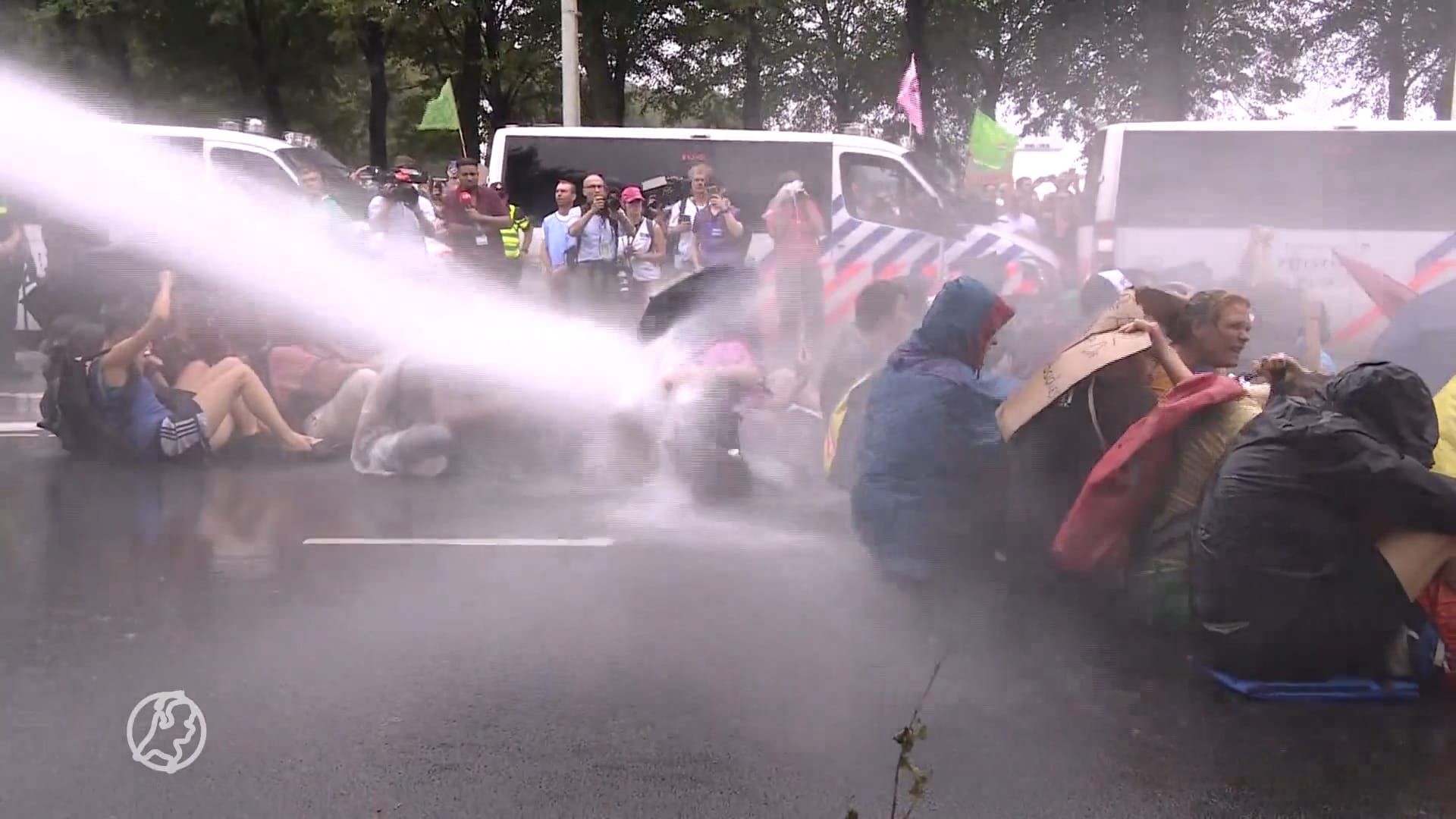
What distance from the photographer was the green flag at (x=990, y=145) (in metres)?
14.2

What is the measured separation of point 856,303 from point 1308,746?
3175 millimetres

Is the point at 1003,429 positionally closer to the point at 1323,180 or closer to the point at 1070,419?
the point at 1070,419

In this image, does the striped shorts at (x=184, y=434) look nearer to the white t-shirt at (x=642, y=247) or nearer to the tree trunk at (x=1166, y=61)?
the white t-shirt at (x=642, y=247)

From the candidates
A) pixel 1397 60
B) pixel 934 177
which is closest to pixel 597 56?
pixel 934 177

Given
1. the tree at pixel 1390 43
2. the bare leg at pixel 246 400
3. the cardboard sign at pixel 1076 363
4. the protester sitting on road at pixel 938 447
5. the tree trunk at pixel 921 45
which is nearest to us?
the cardboard sign at pixel 1076 363

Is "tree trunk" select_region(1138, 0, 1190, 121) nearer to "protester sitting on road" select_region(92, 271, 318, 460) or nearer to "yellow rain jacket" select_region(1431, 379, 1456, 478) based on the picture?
"protester sitting on road" select_region(92, 271, 318, 460)

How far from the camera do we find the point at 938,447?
15.9 ft

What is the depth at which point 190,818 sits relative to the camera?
11.1ft

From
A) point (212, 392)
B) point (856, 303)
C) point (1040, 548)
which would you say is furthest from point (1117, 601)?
point (212, 392)

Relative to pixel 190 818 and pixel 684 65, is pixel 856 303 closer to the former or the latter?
pixel 190 818

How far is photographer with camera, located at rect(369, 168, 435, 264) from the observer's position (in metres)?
9.07

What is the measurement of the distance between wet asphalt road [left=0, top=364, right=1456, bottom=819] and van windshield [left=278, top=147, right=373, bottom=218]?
13.5 ft

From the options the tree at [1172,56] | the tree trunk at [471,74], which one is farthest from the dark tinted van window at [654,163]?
the tree trunk at [471,74]

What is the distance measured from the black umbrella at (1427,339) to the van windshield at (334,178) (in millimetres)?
6726
